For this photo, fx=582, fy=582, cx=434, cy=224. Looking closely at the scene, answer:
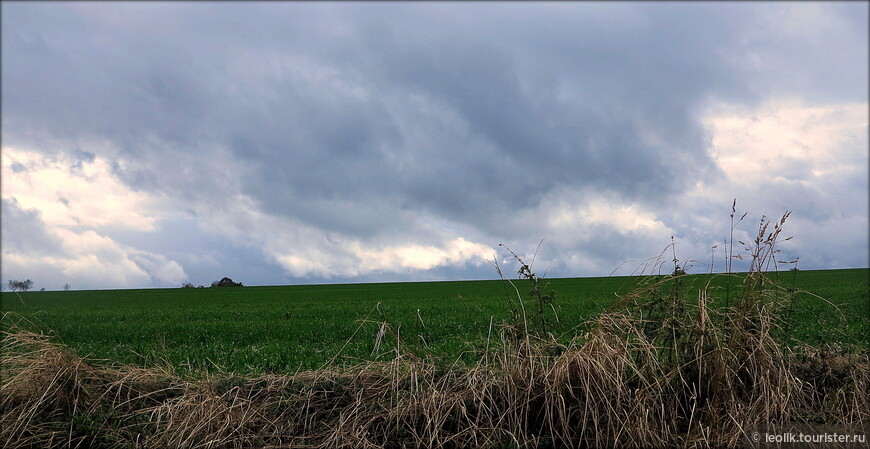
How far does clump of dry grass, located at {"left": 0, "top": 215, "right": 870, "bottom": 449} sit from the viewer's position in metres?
5.59

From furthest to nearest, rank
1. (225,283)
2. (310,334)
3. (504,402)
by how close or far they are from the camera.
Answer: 1. (225,283)
2. (310,334)
3. (504,402)

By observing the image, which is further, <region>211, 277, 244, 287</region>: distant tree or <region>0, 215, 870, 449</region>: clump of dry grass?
<region>211, 277, 244, 287</region>: distant tree

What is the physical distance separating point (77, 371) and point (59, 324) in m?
16.9

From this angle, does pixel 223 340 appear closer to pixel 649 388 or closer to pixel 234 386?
pixel 234 386

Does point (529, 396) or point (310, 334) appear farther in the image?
point (310, 334)

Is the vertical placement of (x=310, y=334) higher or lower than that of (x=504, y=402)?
lower

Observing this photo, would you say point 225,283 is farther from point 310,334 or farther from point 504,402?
point 504,402

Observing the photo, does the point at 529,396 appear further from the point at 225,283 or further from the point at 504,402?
the point at 225,283

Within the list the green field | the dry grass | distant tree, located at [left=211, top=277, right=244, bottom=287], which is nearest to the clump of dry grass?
the dry grass

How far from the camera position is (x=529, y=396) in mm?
5770

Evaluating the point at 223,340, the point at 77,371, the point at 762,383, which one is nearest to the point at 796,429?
the point at 762,383

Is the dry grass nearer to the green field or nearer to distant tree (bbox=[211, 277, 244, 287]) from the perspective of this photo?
the green field

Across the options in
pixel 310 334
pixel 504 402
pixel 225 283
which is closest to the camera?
pixel 504 402

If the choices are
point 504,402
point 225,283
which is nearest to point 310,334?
point 504,402
